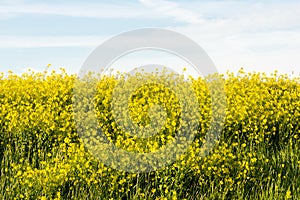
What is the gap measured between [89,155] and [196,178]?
1312mm

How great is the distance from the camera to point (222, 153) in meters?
5.40

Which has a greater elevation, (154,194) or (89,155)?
(89,155)

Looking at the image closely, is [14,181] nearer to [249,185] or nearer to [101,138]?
[101,138]

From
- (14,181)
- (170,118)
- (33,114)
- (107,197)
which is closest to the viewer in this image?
(107,197)

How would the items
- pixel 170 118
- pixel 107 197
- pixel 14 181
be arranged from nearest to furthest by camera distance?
pixel 107 197, pixel 14 181, pixel 170 118

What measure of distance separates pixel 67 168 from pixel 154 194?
968mm

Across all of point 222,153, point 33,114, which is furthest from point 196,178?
point 33,114

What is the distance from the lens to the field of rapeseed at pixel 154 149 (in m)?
4.86

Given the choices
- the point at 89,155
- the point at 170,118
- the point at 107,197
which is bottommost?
the point at 107,197

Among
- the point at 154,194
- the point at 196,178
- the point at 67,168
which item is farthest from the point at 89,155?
the point at 196,178

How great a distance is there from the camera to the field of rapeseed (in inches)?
191

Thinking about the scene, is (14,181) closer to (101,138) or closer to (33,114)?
(101,138)

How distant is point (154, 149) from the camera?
4922 mm

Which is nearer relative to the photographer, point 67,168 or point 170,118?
point 67,168
